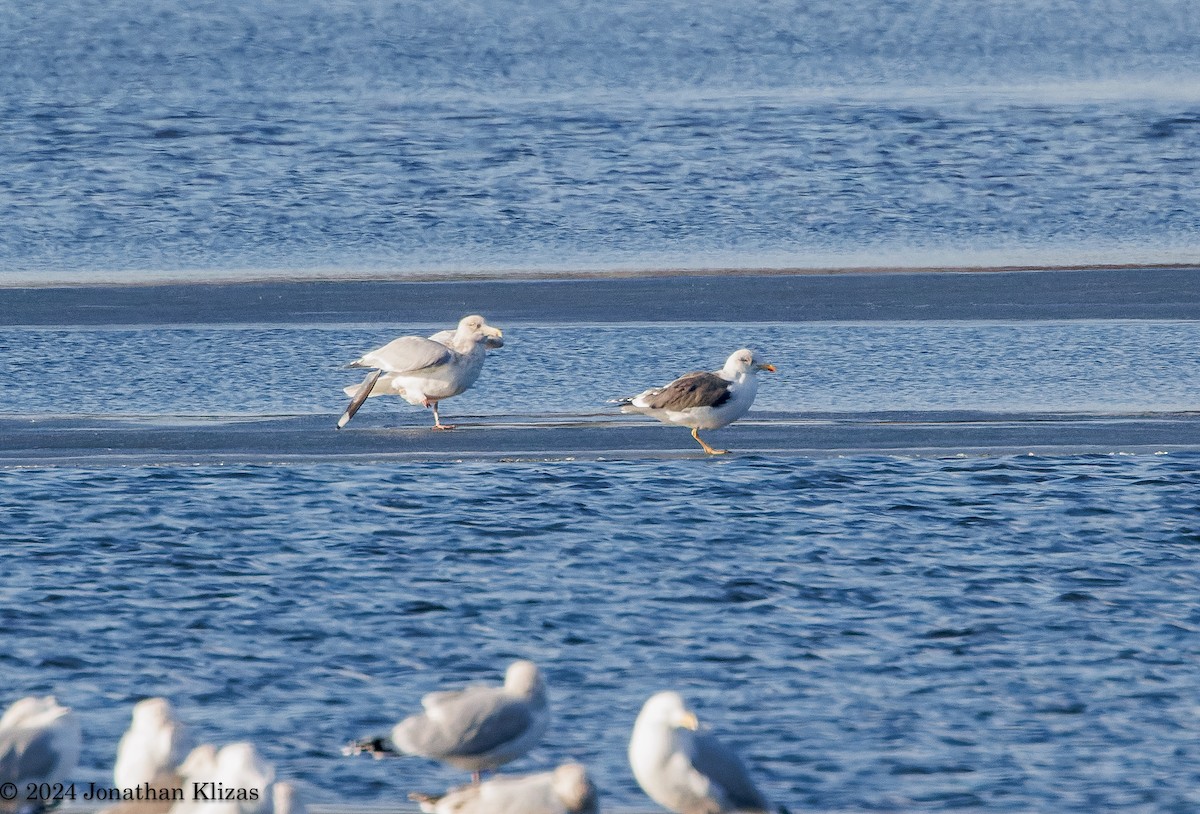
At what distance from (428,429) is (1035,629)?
4678 millimetres

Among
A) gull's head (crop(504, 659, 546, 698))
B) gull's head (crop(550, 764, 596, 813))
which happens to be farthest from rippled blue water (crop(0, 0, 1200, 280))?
gull's head (crop(550, 764, 596, 813))

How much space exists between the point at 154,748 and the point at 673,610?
287 cm

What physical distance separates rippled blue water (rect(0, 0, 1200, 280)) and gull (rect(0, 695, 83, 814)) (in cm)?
1158

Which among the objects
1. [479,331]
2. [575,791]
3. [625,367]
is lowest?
[625,367]

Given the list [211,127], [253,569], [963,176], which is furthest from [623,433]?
[211,127]

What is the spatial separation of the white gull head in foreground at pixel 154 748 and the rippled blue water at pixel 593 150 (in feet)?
38.2

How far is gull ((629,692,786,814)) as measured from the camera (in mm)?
5242

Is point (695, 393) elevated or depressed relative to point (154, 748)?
depressed

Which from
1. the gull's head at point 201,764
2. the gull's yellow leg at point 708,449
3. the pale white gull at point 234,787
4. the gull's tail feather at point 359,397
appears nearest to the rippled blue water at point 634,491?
the gull's yellow leg at point 708,449

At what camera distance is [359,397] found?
11.2 meters

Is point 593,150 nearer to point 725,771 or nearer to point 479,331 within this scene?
point 479,331

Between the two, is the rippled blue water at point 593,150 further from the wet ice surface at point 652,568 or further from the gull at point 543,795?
the gull at point 543,795

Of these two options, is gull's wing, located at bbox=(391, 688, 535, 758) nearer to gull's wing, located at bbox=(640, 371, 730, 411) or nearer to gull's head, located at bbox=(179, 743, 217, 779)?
gull's head, located at bbox=(179, 743, 217, 779)

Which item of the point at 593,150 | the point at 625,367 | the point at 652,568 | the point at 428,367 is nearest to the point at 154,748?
the point at 652,568
